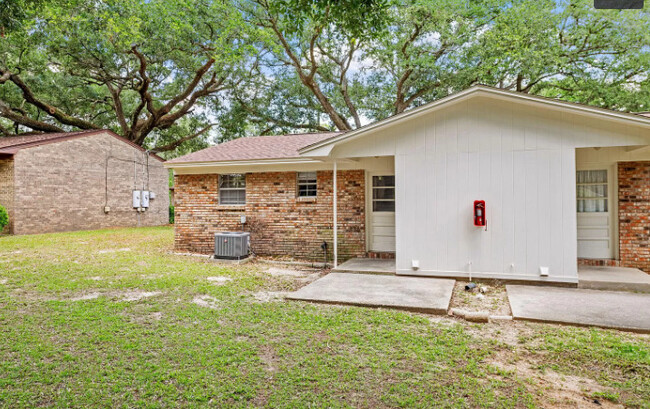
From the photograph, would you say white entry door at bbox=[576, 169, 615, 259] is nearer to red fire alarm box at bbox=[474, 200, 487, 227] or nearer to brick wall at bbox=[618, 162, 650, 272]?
brick wall at bbox=[618, 162, 650, 272]

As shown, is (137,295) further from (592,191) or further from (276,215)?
(592,191)

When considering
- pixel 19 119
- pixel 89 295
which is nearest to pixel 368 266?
pixel 89 295

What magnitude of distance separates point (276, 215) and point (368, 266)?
2995mm

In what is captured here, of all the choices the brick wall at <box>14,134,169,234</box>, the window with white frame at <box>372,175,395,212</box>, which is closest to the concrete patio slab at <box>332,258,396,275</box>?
the window with white frame at <box>372,175,395,212</box>

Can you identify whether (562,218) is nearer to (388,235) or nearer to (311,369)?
(388,235)

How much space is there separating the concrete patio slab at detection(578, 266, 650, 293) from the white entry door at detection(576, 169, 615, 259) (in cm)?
69

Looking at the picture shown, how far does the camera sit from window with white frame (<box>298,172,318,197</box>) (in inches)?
368

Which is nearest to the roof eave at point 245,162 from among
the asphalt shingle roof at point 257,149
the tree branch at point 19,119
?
the asphalt shingle roof at point 257,149

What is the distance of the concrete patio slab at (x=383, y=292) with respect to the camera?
519cm

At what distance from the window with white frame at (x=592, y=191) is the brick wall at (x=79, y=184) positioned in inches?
720

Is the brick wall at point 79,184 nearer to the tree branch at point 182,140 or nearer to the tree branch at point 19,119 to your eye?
the tree branch at point 182,140

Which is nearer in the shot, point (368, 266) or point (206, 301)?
point (206, 301)

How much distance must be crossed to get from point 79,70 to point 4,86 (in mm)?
5709

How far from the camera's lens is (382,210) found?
8812 millimetres
